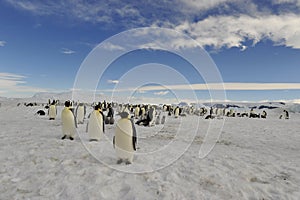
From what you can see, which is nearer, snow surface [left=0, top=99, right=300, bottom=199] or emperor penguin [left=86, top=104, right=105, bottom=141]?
snow surface [left=0, top=99, right=300, bottom=199]

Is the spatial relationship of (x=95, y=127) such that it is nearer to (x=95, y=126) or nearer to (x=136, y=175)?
(x=95, y=126)

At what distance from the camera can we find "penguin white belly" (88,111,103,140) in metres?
11.5

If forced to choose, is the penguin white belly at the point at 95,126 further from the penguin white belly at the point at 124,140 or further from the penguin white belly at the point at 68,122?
the penguin white belly at the point at 124,140

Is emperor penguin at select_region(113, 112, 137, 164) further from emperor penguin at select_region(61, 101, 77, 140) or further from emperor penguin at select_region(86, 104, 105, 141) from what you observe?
emperor penguin at select_region(61, 101, 77, 140)

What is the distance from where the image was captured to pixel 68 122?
11.4 m

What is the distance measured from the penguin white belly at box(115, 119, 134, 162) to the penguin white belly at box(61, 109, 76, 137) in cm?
387

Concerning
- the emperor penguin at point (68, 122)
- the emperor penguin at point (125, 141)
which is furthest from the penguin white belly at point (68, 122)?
the emperor penguin at point (125, 141)

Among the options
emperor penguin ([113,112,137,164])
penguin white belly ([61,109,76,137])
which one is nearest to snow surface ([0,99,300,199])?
emperor penguin ([113,112,137,164])

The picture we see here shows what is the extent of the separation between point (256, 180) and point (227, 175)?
0.81 m

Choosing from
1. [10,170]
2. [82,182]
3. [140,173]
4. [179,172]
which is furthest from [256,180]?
[10,170]

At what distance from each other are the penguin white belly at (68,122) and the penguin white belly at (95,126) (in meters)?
0.76

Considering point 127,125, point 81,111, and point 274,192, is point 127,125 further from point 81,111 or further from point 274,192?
point 81,111

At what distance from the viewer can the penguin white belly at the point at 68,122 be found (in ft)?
37.3

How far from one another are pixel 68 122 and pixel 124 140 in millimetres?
4192
